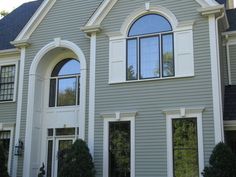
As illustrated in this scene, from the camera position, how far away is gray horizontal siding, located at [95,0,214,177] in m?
13.2

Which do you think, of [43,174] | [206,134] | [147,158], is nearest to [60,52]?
[43,174]

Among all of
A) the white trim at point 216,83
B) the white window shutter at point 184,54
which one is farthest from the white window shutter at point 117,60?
the white trim at point 216,83

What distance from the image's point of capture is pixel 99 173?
560 inches

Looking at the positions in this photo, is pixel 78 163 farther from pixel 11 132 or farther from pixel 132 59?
pixel 11 132

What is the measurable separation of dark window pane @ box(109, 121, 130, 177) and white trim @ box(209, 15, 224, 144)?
3.41 metres

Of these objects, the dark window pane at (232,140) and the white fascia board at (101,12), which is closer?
the dark window pane at (232,140)

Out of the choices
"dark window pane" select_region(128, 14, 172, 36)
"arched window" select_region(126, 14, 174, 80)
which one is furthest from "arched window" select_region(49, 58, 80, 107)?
"dark window pane" select_region(128, 14, 172, 36)

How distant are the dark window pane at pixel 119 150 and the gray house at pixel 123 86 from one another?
40 mm

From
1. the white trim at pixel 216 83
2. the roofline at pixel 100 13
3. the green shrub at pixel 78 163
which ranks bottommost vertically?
the green shrub at pixel 78 163

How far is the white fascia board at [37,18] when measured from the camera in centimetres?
1730

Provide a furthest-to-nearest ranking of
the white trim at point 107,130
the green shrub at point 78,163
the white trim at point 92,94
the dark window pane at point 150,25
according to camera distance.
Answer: the white trim at point 92,94
the dark window pane at point 150,25
the white trim at point 107,130
the green shrub at point 78,163

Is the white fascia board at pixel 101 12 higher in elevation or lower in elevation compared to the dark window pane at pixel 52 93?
higher

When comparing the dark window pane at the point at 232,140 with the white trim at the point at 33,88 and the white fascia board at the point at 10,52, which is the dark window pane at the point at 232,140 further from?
the white fascia board at the point at 10,52

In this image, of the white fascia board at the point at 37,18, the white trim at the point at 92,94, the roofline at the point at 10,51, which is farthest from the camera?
the roofline at the point at 10,51
